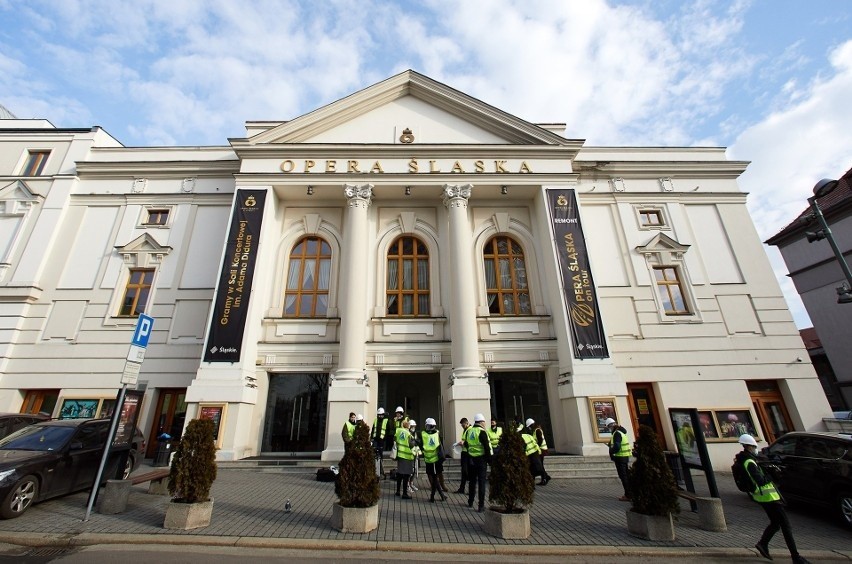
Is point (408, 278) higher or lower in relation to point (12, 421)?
higher

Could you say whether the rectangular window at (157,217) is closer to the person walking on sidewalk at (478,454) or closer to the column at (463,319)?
the column at (463,319)

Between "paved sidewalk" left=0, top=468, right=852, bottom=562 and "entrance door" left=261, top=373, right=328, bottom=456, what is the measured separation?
5271 mm

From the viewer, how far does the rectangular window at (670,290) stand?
15.8 meters

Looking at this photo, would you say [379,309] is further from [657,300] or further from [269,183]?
[657,300]

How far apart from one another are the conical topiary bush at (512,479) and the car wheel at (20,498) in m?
8.05

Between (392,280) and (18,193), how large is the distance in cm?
1692

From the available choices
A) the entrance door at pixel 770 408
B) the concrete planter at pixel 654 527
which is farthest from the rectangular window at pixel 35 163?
the entrance door at pixel 770 408

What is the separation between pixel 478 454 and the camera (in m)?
7.86

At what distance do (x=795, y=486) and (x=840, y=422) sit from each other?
7745 millimetres

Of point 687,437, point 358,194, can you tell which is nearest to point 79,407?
point 358,194

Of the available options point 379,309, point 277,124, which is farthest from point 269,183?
point 379,309

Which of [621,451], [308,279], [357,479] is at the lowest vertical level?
[357,479]

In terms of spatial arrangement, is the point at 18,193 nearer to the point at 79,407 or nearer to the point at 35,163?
the point at 35,163

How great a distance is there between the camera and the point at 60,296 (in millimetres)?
15312
